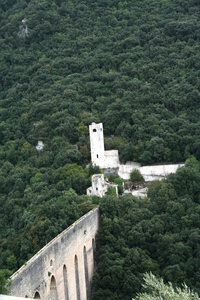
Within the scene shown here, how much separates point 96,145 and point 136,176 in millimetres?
6131

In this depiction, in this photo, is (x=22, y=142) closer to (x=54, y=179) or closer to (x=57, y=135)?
(x=57, y=135)

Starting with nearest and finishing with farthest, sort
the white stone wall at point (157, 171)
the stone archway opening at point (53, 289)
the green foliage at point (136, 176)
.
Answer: the stone archway opening at point (53, 289) < the green foliage at point (136, 176) < the white stone wall at point (157, 171)

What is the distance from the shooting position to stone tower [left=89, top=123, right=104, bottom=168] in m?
55.0

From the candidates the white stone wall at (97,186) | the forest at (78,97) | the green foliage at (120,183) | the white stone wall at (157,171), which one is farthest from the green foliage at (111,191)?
the white stone wall at (157,171)

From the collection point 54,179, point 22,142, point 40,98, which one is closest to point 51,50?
point 40,98

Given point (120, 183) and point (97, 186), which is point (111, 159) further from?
point (97, 186)

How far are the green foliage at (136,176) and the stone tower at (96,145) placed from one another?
4104 mm

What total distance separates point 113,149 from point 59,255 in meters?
27.8

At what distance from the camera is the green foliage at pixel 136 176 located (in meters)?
53.1

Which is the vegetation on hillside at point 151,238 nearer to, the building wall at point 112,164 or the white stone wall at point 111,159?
the building wall at point 112,164

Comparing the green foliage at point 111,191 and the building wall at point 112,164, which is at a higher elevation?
the building wall at point 112,164

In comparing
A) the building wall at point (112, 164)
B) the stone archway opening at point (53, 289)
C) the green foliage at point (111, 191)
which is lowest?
the stone archway opening at point (53, 289)

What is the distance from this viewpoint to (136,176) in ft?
174

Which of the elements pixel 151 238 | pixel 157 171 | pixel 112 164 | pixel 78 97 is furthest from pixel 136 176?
pixel 78 97
